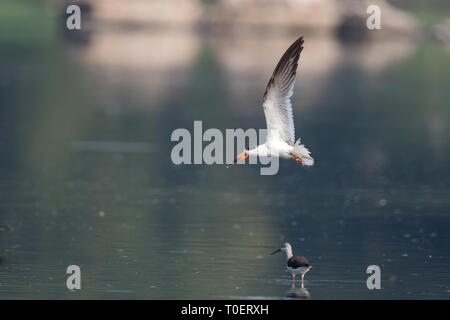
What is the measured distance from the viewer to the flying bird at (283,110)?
16219 millimetres

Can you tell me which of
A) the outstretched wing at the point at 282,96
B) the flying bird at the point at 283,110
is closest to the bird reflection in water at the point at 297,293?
the flying bird at the point at 283,110

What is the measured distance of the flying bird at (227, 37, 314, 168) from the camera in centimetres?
1622

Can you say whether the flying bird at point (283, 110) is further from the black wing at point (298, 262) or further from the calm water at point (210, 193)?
the calm water at point (210, 193)

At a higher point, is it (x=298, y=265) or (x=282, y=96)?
(x=282, y=96)

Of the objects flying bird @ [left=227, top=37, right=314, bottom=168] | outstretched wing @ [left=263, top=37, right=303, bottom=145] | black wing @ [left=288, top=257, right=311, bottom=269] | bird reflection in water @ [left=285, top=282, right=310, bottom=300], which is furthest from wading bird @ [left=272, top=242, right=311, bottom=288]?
outstretched wing @ [left=263, top=37, right=303, bottom=145]

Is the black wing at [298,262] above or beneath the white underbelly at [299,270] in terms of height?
above

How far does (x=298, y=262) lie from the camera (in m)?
15.3

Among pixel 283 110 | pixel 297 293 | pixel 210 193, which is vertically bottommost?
pixel 297 293

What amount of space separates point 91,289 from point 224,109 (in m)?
25.4

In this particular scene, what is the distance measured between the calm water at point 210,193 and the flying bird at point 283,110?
1676 mm

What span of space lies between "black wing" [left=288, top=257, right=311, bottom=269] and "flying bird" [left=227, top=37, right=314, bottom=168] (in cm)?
152

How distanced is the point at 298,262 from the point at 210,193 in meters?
8.43

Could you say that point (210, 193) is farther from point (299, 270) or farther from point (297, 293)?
point (297, 293)

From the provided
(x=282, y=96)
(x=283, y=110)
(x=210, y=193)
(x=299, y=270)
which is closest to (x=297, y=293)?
(x=299, y=270)
